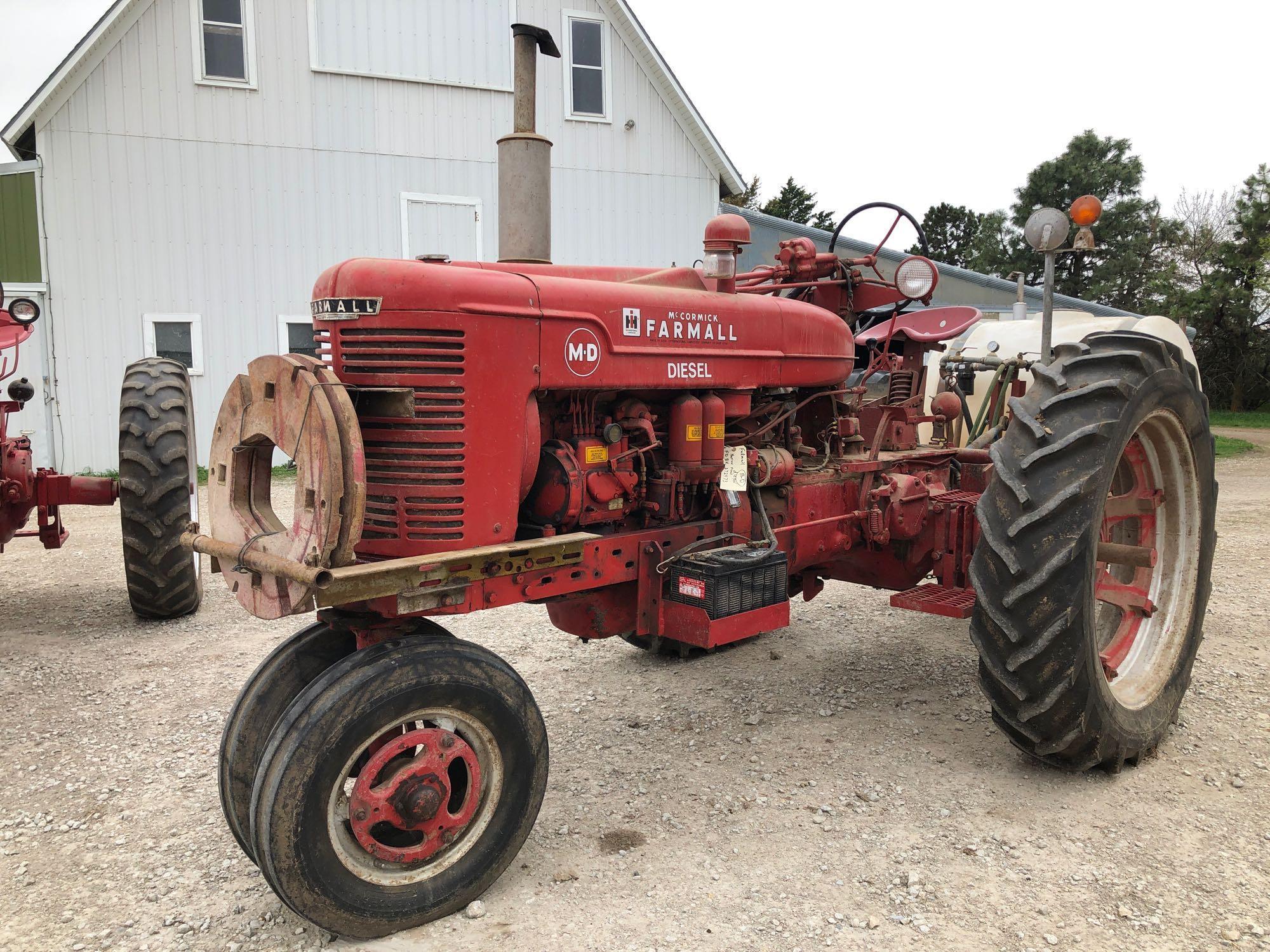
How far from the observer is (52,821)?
3.32 metres

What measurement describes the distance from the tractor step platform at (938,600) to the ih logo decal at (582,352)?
5.23ft

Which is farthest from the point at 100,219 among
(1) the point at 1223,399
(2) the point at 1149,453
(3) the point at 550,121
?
(1) the point at 1223,399

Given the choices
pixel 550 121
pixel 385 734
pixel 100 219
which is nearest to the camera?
pixel 385 734

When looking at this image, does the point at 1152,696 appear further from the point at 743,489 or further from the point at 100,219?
the point at 100,219

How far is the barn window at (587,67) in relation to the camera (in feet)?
42.5

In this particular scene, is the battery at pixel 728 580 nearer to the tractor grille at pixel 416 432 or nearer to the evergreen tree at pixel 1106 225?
the tractor grille at pixel 416 432

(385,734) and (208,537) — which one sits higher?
(208,537)

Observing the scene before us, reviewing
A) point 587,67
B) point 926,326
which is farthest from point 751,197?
point 926,326

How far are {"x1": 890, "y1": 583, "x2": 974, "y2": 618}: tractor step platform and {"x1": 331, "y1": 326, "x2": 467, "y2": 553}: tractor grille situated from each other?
1.92 metres

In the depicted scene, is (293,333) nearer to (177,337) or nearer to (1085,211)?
(177,337)

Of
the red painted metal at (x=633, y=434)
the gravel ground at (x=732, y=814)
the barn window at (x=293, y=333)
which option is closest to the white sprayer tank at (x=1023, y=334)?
the gravel ground at (x=732, y=814)

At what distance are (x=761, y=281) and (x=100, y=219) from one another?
9480 millimetres

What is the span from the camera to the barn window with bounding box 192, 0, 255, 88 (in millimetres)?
11406

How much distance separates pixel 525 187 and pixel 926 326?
2311mm
